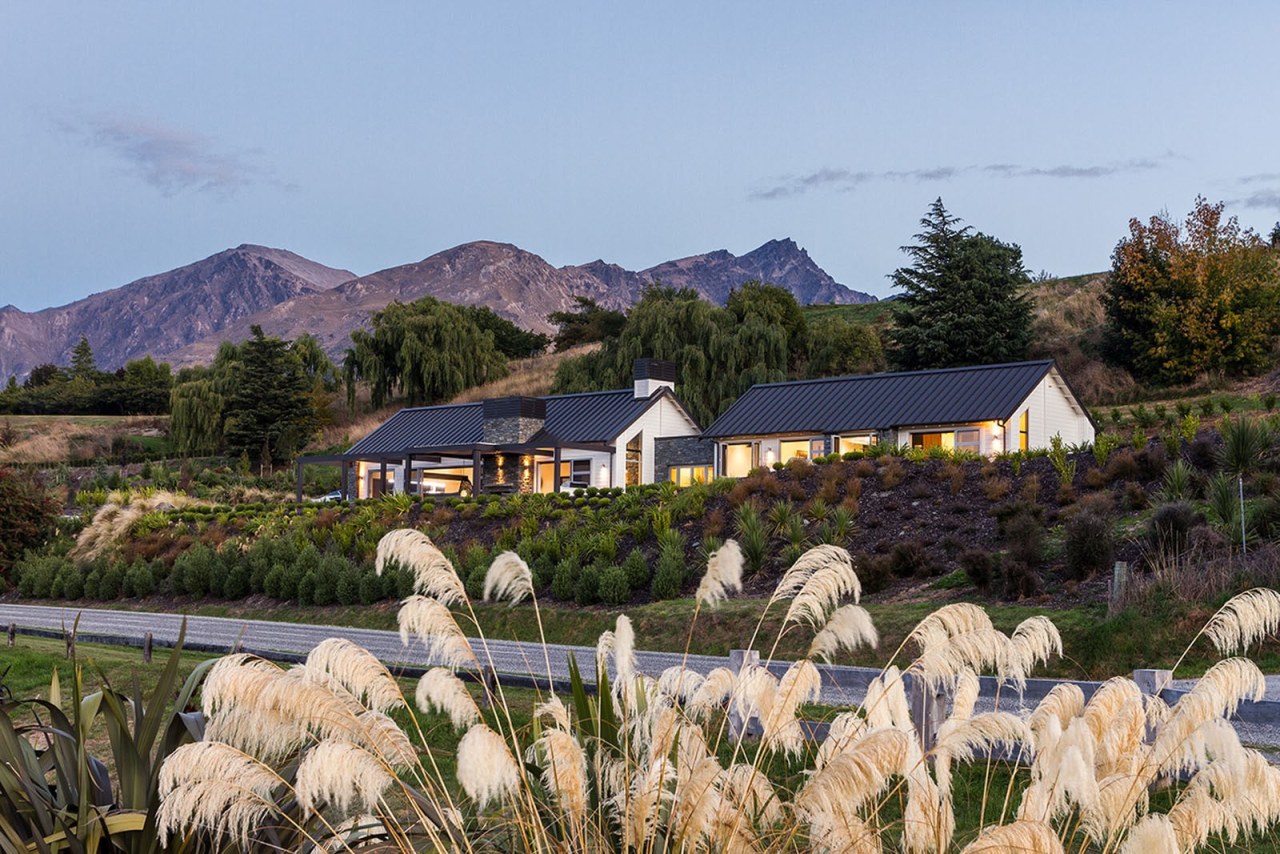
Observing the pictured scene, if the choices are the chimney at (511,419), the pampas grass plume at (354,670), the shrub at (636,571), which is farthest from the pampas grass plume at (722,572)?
the chimney at (511,419)

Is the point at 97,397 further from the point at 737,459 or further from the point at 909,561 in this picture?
the point at 909,561

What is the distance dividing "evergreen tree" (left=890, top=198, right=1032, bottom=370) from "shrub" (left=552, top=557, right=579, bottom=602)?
3005 centimetres

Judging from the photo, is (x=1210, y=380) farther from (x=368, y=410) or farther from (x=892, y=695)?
(x=892, y=695)

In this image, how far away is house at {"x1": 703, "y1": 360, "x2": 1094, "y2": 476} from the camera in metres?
34.8

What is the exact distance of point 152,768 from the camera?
224 inches

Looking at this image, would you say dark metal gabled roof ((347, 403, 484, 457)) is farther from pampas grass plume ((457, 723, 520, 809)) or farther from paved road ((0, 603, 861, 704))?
pampas grass plume ((457, 723, 520, 809))

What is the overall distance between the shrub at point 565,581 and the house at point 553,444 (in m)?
16.6

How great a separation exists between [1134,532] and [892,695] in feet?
53.8

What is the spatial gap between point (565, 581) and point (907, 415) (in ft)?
51.7

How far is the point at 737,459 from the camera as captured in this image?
3931cm

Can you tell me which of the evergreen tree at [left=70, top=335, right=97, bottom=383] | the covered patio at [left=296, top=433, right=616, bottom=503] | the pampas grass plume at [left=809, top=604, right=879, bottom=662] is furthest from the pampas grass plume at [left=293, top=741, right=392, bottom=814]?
the evergreen tree at [left=70, top=335, right=97, bottom=383]

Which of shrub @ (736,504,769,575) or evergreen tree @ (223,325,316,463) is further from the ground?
evergreen tree @ (223,325,316,463)

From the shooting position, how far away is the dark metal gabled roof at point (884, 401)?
3503 cm

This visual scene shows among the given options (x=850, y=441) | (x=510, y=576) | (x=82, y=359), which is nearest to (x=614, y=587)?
(x=850, y=441)
